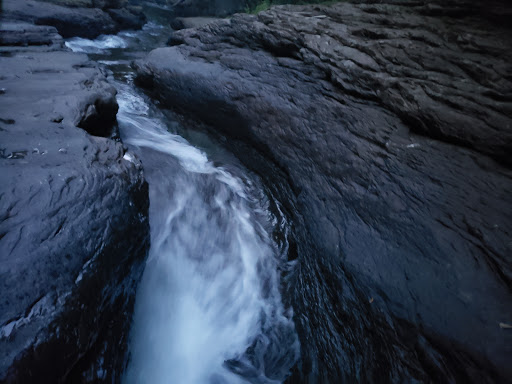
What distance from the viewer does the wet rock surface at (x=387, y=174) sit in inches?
83.4

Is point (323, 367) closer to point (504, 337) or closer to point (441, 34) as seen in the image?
point (504, 337)

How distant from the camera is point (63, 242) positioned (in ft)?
5.65

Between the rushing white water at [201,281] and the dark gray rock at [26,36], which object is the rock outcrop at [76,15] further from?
the rushing white water at [201,281]

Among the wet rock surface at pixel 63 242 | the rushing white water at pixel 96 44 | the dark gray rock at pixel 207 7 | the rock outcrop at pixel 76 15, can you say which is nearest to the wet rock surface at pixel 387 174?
the wet rock surface at pixel 63 242

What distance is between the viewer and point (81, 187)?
2.08 meters

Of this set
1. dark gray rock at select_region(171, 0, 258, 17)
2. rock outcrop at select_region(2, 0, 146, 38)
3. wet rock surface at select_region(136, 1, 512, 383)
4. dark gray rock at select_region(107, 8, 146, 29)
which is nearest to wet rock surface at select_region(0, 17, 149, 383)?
wet rock surface at select_region(136, 1, 512, 383)

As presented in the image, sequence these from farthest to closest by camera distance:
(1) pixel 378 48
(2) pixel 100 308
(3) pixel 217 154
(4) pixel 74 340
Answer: (3) pixel 217 154, (1) pixel 378 48, (2) pixel 100 308, (4) pixel 74 340

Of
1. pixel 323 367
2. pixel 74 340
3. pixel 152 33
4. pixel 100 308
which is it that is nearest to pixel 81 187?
pixel 100 308

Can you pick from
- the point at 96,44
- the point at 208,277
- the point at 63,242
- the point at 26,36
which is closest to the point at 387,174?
the point at 208,277

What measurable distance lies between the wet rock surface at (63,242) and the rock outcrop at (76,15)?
31.1 ft

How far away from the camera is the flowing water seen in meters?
2.63

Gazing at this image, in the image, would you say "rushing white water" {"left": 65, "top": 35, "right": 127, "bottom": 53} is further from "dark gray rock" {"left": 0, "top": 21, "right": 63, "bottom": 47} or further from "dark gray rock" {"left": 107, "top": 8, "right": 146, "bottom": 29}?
"dark gray rock" {"left": 0, "top": 21, "right": 63, "bottom": 47}

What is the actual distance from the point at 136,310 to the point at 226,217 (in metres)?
1.69

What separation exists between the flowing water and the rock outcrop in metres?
8.54
